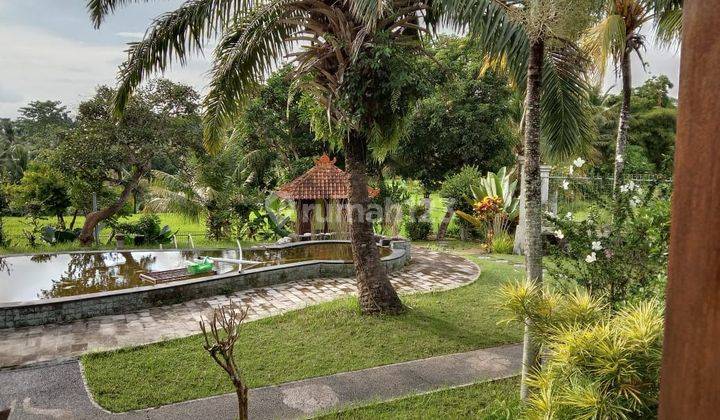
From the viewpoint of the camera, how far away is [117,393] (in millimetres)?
5504

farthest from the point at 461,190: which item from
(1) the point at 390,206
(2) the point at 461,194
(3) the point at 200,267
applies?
(3) the point at 200,267

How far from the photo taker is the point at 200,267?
36.1ft

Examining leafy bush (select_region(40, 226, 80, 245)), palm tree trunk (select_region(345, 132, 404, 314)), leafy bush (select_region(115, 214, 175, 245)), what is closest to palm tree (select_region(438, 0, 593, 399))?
palm tree trunk (select_region(345, 132, 404, 314))

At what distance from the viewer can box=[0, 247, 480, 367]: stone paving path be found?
6.94m

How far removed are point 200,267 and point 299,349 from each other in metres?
5.03

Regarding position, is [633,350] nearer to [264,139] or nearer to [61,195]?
[61,195]

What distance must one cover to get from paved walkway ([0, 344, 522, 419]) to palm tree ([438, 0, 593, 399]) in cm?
148

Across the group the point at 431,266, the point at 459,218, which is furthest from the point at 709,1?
the point at 459,218

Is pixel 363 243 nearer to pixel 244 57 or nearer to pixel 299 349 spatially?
pixel 299 349

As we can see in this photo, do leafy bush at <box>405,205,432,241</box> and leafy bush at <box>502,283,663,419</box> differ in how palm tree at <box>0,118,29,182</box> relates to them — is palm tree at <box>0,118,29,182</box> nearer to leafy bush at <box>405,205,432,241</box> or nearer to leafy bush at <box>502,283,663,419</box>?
leafy bush at <box>405,205,432,241</box>

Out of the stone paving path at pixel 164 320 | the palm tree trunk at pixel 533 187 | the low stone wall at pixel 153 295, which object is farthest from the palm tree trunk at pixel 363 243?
the palm tree trunk at pixel 533 187

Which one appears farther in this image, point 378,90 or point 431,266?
point 431,266

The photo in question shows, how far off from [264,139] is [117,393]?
17.7 metres

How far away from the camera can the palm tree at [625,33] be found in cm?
948
